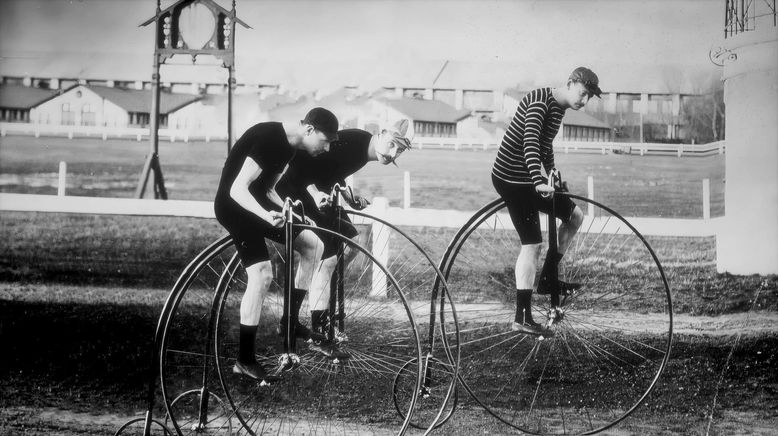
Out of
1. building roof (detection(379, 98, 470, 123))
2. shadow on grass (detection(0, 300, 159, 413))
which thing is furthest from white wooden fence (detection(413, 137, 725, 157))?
shadow on grass (detection(0, 300, 159, 413))

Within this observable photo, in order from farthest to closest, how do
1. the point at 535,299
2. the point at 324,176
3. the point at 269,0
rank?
the point at 269,0 < the point at 535,299 < the point at 324,176

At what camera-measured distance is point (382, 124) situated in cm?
342

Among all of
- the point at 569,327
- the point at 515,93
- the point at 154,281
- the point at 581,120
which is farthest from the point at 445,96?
the point at 154,281

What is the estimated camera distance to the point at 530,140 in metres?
3.26

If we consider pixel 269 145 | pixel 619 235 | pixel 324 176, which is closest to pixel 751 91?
pixel 619 235

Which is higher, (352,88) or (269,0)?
(269,0)

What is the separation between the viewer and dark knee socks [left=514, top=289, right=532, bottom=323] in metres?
3.38

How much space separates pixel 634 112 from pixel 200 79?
82.0 inches

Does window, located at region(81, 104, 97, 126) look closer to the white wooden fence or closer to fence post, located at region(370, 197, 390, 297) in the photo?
fence post, located at region(370, 197, 390, 297)

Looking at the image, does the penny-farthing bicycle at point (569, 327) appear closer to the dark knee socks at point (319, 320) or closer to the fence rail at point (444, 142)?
the fence rail at point (444, 142)

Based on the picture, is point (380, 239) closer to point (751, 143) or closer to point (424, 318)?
point (424, 318)

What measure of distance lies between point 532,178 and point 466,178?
1.28ft

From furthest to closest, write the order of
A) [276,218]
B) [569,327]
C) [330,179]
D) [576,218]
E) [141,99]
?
[141,99] → [569,327] → [576,218] → [330,179] → [276,218]

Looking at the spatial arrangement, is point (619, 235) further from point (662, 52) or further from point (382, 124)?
point (382, 124)
